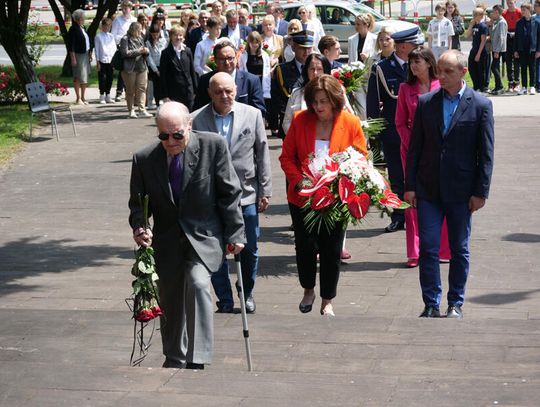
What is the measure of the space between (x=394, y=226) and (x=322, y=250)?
11.2ft

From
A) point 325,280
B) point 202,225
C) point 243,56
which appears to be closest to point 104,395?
point 202,225

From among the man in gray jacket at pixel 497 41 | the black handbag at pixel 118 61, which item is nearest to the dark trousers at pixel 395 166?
the black handbag at pixel 118 61

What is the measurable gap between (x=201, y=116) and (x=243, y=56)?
838 centimetres

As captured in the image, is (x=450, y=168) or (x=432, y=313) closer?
(x=450, y=168)

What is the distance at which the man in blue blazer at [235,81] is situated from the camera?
944cm

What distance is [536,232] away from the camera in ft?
37.1

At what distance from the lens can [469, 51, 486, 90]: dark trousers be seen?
2388 centimetres

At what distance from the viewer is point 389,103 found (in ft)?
37.0

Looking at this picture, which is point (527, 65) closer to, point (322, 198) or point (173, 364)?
point (322, 198)

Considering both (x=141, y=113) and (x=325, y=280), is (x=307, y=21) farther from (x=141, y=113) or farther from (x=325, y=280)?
(x=325, y=280)

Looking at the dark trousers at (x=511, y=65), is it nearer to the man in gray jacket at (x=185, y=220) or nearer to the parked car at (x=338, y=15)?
the parked car at (x=338, y=15)

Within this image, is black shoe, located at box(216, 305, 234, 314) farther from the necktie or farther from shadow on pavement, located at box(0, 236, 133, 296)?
shadow on pavement, located at box(0, 236, 133, 296)

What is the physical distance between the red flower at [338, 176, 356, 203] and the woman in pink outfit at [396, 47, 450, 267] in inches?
60.5

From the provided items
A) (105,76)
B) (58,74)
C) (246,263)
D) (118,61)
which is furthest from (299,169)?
(58,74)
